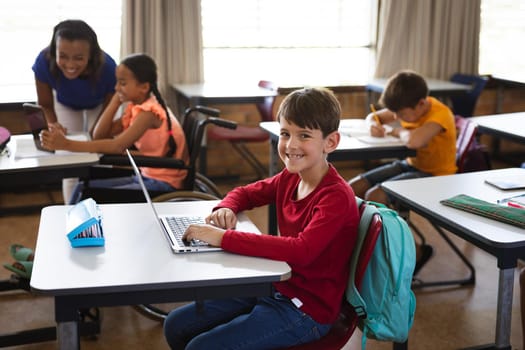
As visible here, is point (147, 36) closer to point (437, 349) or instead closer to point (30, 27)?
point (30, 27)

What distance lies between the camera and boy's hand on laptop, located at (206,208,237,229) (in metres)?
1.99

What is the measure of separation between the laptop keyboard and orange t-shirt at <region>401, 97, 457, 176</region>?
5.65ft

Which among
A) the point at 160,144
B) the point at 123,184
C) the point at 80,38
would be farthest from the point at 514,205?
the point at 80,38

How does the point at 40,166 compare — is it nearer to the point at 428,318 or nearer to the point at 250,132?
the point at 428,318

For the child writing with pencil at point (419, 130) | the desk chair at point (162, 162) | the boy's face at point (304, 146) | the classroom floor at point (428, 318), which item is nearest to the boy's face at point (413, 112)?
the child writing with pencil at point (419, 130)

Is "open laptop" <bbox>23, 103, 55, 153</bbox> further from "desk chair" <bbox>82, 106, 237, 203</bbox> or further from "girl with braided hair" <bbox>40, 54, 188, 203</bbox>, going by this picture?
"desk chair" <bbox>82, 106, 237, 203</bbox>

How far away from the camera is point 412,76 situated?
3.41 m

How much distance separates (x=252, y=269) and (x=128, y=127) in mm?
1688

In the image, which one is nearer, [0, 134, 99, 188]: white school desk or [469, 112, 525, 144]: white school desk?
[0, 134, 99, 188]: white school desk

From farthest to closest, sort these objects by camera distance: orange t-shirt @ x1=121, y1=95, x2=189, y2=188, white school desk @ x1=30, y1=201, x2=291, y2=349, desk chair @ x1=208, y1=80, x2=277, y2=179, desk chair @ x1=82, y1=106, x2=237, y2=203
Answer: desk chair @ x1=208, y1=80, x2=277, y2=179 → orange t-shirt @ x1=121, y1=95, x2=189, y2=188 → desk chair @ x1=82, y1=106, x2=237, y2=203 → white school desk @ x1=30, y1=201, x2=291, y2=349

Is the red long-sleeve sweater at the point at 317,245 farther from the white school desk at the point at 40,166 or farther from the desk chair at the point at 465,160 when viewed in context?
the desk chair at the point at 465,160

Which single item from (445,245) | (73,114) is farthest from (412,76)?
(73,114)

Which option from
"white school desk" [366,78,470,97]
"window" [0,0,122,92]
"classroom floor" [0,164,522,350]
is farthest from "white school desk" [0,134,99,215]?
"white school desk" [366,78,470,97]

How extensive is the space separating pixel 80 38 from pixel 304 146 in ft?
6.38
